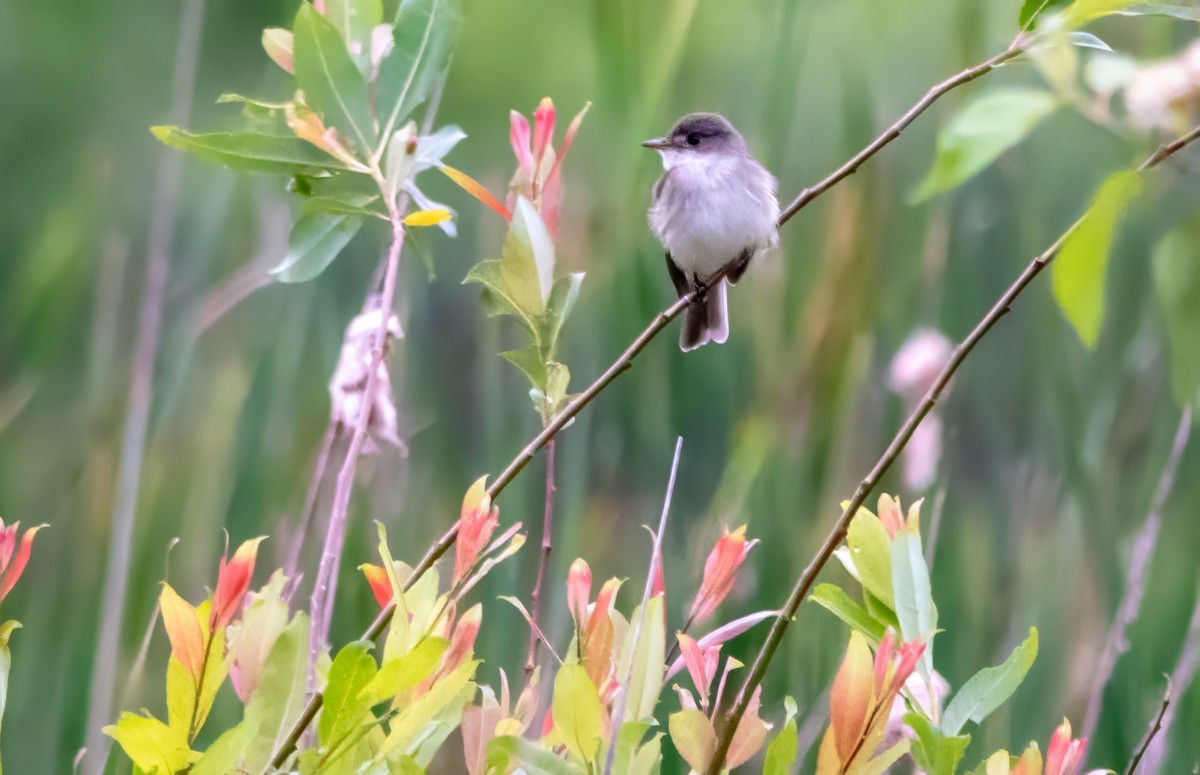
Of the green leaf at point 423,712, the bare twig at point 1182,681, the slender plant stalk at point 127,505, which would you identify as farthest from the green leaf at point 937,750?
the slender plant stalk at point 127,505

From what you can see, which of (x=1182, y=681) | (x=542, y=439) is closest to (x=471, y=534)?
(x=542, y=439)

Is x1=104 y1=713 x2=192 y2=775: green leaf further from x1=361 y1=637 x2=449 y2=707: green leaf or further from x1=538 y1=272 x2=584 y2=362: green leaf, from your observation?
x1=538 y1=272 x2=584 y2=362: green leaf

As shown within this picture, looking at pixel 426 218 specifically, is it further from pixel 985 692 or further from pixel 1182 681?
pixel 1182 681

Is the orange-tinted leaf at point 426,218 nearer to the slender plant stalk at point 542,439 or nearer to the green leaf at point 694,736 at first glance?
the slender plant stalk at point 542,439

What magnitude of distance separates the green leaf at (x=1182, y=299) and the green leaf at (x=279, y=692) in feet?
0.74

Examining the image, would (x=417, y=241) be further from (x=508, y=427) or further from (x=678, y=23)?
(x=678, y=23)

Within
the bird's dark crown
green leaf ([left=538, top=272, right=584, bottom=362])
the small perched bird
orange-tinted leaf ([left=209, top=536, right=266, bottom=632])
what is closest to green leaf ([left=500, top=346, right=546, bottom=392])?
green leaf ([left=538, top=272, right=584, bottom=362])

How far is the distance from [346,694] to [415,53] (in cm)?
25

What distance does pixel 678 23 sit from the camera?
1174 millimetres

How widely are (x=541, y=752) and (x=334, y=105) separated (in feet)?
0.81

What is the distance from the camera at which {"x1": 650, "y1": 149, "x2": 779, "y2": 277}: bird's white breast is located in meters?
1.18

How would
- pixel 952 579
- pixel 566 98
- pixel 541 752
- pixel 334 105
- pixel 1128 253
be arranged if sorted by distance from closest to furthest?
pixel 541 752
pixel 334 105
pixel 952 579
pixel 1128 253
pixel 566 98

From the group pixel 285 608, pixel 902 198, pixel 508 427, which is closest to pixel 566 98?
pixel 902 198

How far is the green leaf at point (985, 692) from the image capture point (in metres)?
0.39
